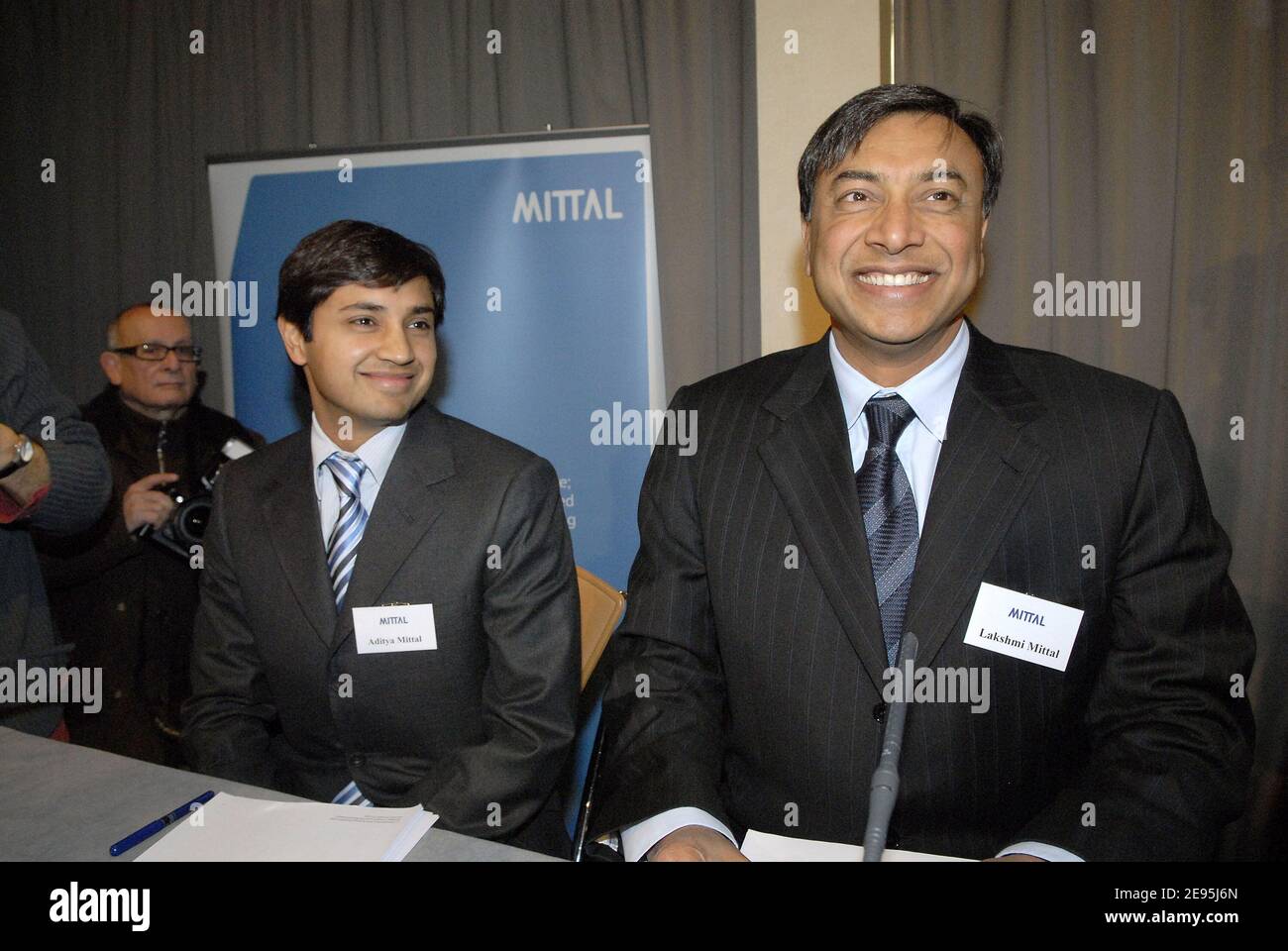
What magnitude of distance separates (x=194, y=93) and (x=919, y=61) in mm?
3286

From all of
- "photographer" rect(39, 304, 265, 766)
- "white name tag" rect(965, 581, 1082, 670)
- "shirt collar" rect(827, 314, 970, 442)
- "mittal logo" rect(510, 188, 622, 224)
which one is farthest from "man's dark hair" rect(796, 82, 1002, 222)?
"photographer" rect(39, 304, 265, 766)

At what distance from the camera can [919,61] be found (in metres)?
3.25

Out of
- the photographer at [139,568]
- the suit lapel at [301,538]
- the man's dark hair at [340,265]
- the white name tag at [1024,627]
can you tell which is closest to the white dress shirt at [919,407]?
the white name tag at [1024,627]

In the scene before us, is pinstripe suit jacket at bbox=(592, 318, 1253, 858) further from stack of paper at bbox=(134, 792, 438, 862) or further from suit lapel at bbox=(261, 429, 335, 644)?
suit lapel at bbox=(261, 429, 335, 644)

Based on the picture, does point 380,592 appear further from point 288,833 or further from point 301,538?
point 288,833

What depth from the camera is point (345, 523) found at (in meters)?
2.02

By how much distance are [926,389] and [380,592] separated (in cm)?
124

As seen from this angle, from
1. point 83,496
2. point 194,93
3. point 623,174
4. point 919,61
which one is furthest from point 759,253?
point 194,93

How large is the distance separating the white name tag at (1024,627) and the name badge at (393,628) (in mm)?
1140

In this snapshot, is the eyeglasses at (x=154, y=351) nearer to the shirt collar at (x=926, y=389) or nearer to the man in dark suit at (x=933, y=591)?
the man in dark suit at (x=933, y=591)

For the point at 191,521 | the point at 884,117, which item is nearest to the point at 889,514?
the point at 884,117

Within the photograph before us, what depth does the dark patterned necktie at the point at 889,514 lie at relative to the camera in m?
1.51
